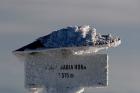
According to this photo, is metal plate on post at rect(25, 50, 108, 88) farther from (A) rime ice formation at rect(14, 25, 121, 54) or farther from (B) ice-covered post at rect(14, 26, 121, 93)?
(A) rime ice formation at rect(14, 25, 121, 54)

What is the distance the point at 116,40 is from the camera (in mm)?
149500

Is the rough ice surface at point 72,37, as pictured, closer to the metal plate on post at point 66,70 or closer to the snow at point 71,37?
the snow at point 71,37

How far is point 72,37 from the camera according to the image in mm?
148500

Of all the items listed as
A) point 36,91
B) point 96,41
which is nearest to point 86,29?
point 96,41

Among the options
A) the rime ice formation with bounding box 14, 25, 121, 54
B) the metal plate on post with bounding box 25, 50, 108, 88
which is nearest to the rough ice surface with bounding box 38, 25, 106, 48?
the rime ice formation with bounding box 14, 25, 121, 54

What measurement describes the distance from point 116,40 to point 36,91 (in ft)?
44.0

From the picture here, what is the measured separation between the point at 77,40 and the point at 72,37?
102cm

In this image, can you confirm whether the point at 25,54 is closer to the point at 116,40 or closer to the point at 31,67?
the point at 31,67

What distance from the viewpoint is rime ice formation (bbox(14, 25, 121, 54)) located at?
14750 cm

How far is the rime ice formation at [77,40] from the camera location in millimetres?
147500

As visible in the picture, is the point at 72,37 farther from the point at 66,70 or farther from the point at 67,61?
the point at 66,70

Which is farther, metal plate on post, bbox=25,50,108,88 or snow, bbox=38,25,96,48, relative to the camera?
metal plate on post, bbox=25,50,108,88

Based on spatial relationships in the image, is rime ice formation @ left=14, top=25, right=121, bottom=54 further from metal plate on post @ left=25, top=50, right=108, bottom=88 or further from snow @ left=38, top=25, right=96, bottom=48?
metal plate on post @ left=25, top=50, right=108, bottom=88

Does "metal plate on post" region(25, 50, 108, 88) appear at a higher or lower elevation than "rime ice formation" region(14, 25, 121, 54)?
lower
